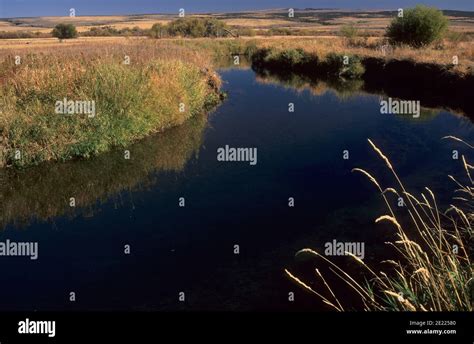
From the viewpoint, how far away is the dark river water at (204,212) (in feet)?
25.0

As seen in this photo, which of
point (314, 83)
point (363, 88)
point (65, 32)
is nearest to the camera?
point (363, 88)

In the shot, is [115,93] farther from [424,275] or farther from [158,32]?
[158,32]

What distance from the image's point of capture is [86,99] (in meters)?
14.9

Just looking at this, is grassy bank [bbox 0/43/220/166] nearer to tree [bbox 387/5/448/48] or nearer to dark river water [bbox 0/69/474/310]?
dark river water [bbox 0/69/474/310]

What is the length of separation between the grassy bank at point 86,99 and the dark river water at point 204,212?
0.59 meters

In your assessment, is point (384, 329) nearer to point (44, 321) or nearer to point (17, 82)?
point (44, 321)

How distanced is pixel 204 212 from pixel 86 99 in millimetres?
6668

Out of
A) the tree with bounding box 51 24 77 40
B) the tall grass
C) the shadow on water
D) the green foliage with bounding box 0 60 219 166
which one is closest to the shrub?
the tree with bounding box 51 24 77 40

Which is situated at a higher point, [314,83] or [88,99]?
[314,83]

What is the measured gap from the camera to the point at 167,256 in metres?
8.59

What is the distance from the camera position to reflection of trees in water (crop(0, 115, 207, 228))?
35.8ft

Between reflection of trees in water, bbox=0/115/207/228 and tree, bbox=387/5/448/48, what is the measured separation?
24455 mm

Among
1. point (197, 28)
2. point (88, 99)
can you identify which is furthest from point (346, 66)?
point (197, 28)

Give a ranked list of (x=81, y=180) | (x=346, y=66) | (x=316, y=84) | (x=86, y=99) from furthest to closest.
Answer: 1. (x=346, y=66)
2. (x=316, y=84)
3. (x=86, y=99)
4. (x=81, y=180)
